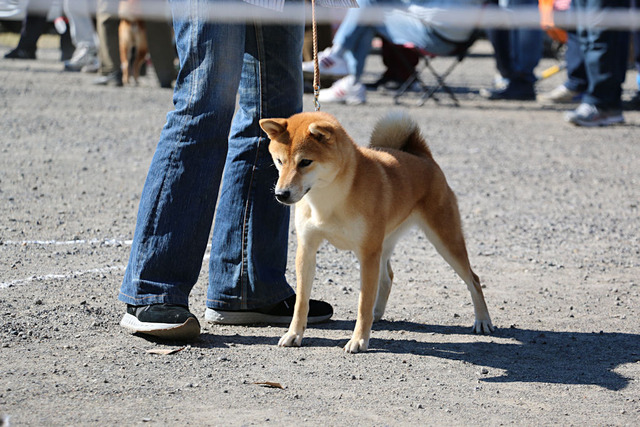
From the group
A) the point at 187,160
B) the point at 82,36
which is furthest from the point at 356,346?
the point at 82,36

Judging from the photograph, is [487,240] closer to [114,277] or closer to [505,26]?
[114,277]

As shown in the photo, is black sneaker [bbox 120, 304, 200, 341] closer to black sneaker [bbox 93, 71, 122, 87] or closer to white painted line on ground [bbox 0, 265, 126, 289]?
white painted line on ground [bbox 0, 265, 126, 289]

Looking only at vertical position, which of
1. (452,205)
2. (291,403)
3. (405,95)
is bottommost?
(405,95)

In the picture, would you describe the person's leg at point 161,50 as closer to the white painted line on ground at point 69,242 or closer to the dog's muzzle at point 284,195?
the white painted line on ground at point 69,242

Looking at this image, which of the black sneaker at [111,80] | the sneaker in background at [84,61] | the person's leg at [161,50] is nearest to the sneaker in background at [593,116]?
the person's leg at [161,50]

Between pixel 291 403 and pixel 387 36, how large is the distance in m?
8.01

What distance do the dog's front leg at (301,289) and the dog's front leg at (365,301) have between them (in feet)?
0.64

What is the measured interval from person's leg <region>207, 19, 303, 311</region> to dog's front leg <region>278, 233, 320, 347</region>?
0.24 meters

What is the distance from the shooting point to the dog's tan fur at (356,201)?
330cm

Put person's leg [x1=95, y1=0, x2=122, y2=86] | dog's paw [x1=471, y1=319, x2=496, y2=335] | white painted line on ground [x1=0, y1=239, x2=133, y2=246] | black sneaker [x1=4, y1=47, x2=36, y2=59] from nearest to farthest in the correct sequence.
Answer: dog's paw [x1=471, y1=319, x2=496, y2=335]
white painted line on ground [x1=0, y1=239, x2=133, y2=246]
person's leg [x1=95, y1=0, x2=122, y2=86]
black sneaker [x1=4, y1=47, x2=36, y2=59]

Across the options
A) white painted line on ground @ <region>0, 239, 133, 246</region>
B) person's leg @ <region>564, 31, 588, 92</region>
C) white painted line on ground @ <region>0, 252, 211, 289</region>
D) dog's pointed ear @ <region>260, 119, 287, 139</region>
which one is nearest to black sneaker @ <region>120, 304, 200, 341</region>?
dog's pointed ear @ <region>260, 119, 287, 139</region>

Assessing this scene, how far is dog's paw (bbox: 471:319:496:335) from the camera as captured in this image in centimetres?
381

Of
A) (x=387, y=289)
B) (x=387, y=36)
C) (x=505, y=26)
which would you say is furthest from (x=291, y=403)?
(x=505, y=26)

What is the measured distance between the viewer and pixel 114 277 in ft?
13.9
